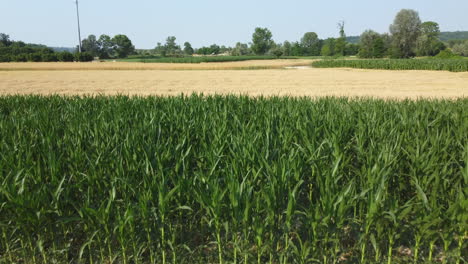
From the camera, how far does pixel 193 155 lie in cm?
407

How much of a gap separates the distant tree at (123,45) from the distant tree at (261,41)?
128 ft

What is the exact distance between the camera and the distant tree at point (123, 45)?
106 metres

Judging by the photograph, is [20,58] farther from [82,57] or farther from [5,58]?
[82,57]

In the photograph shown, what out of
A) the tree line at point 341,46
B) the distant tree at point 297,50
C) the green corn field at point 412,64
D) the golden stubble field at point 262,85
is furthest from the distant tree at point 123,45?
the golden stubble field at point 262,85

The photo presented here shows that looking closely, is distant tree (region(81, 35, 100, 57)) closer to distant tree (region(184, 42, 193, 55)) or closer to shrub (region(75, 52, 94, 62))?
shrub (region(75, 52, 94, 62))

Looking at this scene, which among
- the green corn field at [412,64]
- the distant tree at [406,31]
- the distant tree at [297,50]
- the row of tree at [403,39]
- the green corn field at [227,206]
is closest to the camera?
the green corn field at [227,206]

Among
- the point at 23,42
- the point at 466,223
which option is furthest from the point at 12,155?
the point at 23,42

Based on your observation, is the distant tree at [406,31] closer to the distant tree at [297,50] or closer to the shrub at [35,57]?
the distant tree at [297,50]

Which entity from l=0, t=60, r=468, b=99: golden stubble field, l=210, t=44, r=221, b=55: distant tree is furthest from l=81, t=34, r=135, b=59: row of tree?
l=0, t=60, r=468, b=99: golden stubble field

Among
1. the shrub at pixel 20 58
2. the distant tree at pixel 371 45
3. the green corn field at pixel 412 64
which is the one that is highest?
the distant tree at pixel 371 45

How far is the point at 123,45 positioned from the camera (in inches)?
4328

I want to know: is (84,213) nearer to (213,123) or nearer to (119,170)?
(119,170)

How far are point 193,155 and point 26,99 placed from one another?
6.16 m

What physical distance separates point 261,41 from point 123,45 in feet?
149
